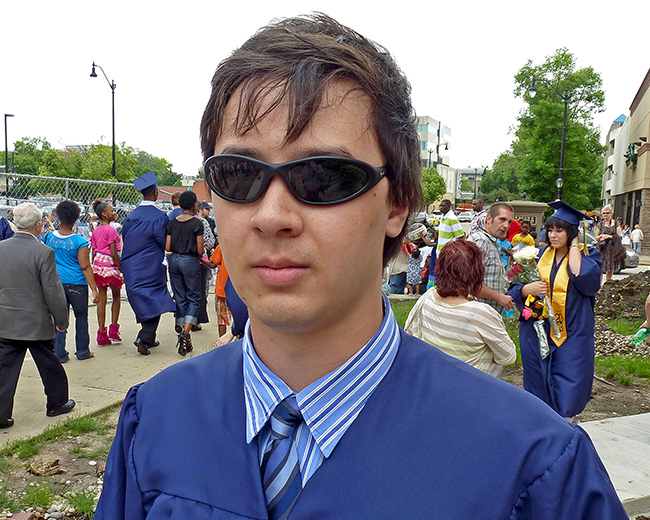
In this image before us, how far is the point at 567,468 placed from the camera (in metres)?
1.08

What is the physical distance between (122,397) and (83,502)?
221cm

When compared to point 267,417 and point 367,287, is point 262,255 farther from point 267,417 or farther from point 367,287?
point 267,417

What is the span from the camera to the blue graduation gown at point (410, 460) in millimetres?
1072

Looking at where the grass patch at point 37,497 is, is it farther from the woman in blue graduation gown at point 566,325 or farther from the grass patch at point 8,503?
the woman in blue graduation gown at point 566,325

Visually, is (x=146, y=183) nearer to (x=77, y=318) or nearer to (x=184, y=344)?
(x=77, y=318)

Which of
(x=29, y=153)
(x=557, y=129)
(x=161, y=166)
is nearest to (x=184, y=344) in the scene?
(x=557, y=129)

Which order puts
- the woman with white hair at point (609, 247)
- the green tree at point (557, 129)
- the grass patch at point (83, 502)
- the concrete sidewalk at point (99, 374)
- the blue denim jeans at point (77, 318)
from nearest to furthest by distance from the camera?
the grass patch at point (83, 502) → the concrete sidewalk at point (99, 374) → the blue denim jeans at point (77, 318) → the woman with white hair at point (609, 247) → the green tree at point (557, 129)

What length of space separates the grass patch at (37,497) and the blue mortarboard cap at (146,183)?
4.44 metres

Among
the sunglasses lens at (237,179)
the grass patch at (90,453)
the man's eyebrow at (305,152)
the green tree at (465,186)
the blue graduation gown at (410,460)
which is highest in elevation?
the green tree at (465,186)

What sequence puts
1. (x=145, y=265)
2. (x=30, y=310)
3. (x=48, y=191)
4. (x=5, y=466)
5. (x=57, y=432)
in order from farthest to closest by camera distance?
(x=48, y=191) < (x=145, y=265) < (x=30, y=310) < (x=57, y=432) < (x=5, y=466)

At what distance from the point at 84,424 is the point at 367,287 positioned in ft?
15.2

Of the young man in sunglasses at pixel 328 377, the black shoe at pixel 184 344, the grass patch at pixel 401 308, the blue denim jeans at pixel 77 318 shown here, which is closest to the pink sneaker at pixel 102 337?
the blue denim jeans at pixel 77 318

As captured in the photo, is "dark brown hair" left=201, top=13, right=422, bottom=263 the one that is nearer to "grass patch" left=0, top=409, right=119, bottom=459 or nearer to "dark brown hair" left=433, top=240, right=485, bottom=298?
"dark brown hair" left=433, top=240, right=485, bottom=298

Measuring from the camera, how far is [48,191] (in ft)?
32.1
